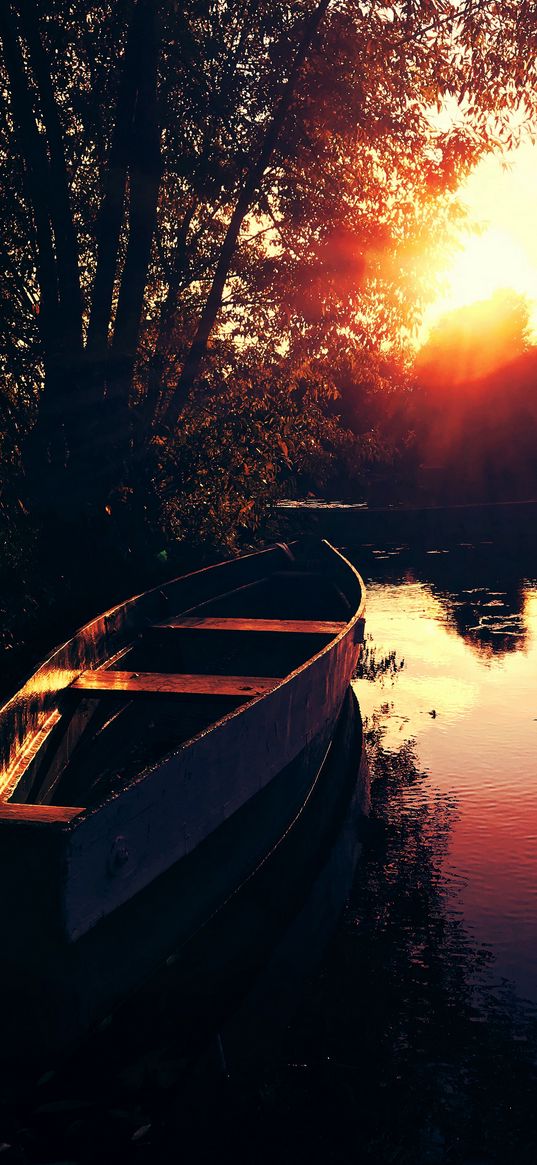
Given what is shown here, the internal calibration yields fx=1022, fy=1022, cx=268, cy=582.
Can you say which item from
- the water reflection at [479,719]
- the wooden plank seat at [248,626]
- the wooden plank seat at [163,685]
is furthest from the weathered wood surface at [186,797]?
the wooden plank seat at [248,626]

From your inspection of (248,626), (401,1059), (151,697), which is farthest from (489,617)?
(401,1059)

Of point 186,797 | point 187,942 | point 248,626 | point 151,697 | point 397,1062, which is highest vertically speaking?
point 248,626

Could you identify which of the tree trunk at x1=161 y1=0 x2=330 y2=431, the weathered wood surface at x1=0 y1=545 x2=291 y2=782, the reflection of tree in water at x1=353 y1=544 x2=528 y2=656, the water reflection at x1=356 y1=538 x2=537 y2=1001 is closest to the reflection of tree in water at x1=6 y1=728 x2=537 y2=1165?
the water reflection at x1=356 y1=538 x2=537 y2=1001

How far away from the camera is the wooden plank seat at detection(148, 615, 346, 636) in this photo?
1020 cm

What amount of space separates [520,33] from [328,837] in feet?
39.3

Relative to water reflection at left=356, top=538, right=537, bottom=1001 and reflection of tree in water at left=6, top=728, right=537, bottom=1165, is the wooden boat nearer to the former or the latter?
reflection of tree in water at left=6, top=728, right=537, bottom=1165

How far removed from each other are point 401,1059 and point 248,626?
612 cm

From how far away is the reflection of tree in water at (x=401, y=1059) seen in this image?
4.16m

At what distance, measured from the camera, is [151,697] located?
7.38m

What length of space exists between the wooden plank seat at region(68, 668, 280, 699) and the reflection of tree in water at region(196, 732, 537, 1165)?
1643 millimetres

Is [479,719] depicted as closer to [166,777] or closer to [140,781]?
[166,777]

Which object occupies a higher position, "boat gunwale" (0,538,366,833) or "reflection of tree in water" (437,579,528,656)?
"boat gunwale" (0,538,366,833)

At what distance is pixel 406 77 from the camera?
15.5m

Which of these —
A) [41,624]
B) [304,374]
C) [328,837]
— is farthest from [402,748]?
[304,374]
